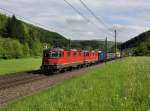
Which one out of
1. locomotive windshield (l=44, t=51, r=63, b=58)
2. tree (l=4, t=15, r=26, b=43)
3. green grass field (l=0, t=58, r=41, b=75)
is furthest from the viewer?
tree (l=4, t=15, r=26, b=43)

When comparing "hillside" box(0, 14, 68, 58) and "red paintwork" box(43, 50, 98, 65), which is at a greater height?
"hillside" box(0, 14, 68, 58)

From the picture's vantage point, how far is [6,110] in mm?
14312

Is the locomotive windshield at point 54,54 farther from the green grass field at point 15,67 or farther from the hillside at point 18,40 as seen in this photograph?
the hillside at point 18,40

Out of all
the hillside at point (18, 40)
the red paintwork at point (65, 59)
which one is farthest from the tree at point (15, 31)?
the red paintwork at point (65, 59)

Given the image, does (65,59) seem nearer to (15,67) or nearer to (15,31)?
(15,67)

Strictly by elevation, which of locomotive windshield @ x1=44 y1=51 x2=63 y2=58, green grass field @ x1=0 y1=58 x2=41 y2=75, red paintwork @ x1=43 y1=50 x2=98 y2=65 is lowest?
green grass field @ x1=0 y1=58 x2=41 y2=75

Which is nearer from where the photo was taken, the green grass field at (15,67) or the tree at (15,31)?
the green grass field at (15,67)

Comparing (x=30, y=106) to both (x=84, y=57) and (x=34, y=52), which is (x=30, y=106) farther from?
(x=34, y=52)

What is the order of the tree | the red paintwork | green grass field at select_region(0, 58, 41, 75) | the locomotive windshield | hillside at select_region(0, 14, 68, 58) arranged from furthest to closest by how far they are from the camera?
the tree
hillside at select_region(0, 14, 68, 58)
green grass field at select_region(0, 58, 41, 75)
the locomotive windshield
the red paintwork

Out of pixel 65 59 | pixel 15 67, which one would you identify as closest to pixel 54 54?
pixel 65 59

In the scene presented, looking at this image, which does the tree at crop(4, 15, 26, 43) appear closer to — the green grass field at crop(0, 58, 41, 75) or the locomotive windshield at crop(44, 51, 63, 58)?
the green grass field at crop(0, 58, 41, 75)

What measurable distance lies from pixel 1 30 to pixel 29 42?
38.2 ft

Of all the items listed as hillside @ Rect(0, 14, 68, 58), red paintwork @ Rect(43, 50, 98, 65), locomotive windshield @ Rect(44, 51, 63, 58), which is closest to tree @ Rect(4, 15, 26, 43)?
hillside @ Rect(0, 14, 68, 58)

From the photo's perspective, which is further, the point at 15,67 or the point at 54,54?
the point at 15,67
